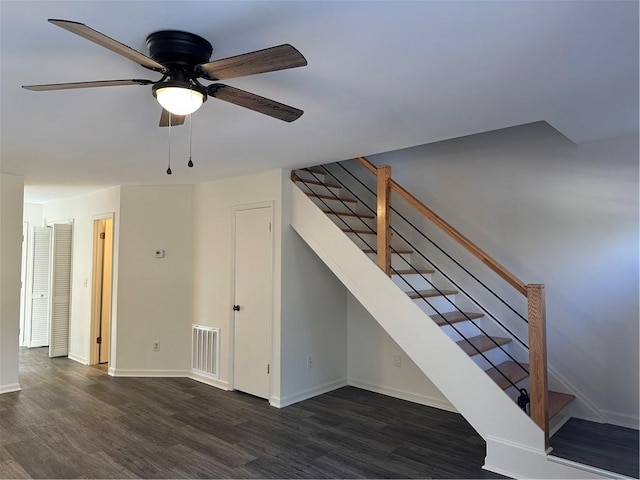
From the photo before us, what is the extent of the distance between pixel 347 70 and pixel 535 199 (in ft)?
7.99

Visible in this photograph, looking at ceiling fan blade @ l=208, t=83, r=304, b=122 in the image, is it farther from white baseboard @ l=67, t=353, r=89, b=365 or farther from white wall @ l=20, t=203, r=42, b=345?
white wall @ l=20, t=203, r=42, b=345

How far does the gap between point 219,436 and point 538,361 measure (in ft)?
8.04

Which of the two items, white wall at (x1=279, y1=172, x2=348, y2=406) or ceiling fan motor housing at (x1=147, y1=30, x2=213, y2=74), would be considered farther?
white wall at (x1=279, y1=172, x2=348, y2=406)

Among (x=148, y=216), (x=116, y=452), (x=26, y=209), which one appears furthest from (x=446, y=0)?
(x=26, y=209)

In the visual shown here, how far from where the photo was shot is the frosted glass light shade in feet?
5.69

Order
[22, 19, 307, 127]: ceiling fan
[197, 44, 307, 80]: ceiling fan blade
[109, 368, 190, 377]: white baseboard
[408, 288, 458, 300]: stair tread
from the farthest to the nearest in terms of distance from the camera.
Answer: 1. [109, 368, 190, 377]: white baseboard
2. [408, 288, 458, 300]: stair tread
3. [22, 19, 307, 127]: ceiling fan
4. [197, 44, 307, 80]: ceiling fan blade

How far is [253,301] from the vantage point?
14.8 ft

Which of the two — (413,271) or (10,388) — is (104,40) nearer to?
(413,271)

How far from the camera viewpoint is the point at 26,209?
707 centimetres

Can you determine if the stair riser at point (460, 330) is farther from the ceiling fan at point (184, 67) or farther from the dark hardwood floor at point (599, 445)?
the ceiling fan at point (184, 67)

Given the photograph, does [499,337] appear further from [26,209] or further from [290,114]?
[26,209]

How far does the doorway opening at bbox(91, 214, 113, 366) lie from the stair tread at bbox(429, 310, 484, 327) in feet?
14.5

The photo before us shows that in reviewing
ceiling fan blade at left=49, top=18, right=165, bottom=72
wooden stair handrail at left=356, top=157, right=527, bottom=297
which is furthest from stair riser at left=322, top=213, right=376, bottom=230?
ceiling fan blade at left=49, top=18, right=165, bottom=72

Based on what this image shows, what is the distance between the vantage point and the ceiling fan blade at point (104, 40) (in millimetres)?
1313
